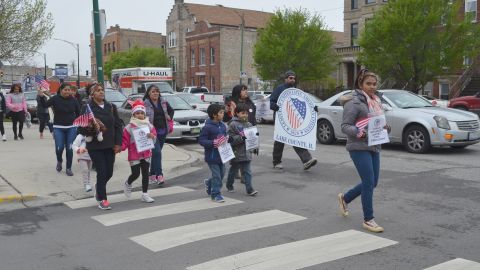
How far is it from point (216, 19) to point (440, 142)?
157 ft

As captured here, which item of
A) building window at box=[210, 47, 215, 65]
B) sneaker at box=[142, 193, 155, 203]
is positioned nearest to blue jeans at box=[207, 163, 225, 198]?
sneaker at box=[142, 193, 155, 203]

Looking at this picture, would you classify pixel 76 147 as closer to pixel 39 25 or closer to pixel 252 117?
pixel 252 117

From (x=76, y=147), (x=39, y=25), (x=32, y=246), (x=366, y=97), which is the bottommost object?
(x=32, y=246)

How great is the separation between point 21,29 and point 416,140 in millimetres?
21606

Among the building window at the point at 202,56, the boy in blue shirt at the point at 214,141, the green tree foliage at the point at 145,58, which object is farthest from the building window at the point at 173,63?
the boy in blue shirt at the point at 214,141

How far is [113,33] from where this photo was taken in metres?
76.2

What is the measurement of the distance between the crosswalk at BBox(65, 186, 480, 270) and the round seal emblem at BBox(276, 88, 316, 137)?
8.66 ft

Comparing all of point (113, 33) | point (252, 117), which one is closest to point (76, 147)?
point (252, 117)

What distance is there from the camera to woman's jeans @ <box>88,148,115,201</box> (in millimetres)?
7000

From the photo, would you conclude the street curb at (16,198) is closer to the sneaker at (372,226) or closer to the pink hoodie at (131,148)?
the pink hoodie at (131,148)

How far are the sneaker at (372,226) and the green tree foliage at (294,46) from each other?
3043cm

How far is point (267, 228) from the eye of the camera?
606 centimetres

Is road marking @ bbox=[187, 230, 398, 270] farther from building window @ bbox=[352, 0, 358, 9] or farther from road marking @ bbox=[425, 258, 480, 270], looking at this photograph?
building window @ bbox=[352, 0, 358, 9]

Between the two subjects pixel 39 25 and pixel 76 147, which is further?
pixel 39 25
